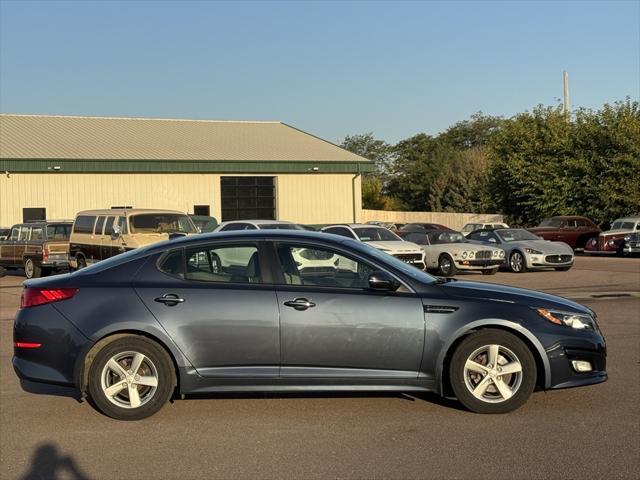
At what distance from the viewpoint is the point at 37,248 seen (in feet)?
81.5

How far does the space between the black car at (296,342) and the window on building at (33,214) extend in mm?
35661

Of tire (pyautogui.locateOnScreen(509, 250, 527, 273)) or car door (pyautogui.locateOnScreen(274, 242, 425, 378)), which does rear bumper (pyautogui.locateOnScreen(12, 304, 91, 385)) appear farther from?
tire (pyautogui.locateOnScreen(509, 250, 527, 273))

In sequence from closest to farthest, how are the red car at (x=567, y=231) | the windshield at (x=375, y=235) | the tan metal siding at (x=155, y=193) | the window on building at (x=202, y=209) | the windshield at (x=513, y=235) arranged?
the windshield at (x=375, y=235) → the windshield at (x=513, y=235) → the red car at (x=567, y=231) → the tan metal siding at (x=155, y=193) → the window on building at (x=202, y=209)

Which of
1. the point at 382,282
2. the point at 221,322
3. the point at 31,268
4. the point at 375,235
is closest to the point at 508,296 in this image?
the point at 382,282

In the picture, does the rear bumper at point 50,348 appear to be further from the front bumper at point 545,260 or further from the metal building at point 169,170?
the metal building at point 169,170

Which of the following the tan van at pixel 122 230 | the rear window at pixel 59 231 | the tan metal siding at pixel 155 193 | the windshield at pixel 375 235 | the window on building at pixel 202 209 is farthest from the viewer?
the window on building at pixel 202 209

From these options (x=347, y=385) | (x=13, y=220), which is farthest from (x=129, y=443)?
(x=13, y=220)

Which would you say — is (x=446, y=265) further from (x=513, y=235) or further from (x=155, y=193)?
(x=155, y=193)

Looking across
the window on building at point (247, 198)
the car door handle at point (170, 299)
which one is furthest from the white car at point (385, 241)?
the window on building at point (247, 198)

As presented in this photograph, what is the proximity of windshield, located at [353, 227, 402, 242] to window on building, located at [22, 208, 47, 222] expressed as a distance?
73.4 feet

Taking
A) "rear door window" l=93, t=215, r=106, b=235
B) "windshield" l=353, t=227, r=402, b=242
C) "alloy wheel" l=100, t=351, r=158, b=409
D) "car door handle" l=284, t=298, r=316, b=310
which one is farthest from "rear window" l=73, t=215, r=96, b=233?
"car door handle" l=284, t=298, r=316, b=310

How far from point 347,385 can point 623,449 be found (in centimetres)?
218

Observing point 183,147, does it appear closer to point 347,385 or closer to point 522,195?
point 522,195

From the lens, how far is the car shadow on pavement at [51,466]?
18.3 ft
